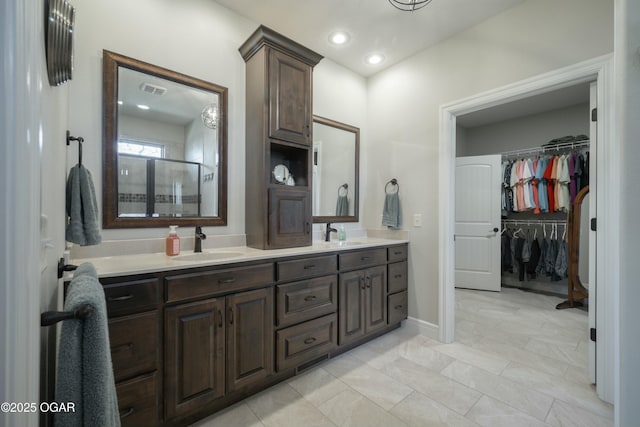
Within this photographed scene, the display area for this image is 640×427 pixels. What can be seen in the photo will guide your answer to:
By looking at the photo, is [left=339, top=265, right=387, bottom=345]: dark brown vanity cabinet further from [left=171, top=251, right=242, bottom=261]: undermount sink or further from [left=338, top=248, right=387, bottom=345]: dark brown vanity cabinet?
[left=171, top=251, right=242, bottom=261]: undermount sink

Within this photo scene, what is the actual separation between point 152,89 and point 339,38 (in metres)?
1.70

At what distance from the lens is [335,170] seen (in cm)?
301

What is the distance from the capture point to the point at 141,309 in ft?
4.42

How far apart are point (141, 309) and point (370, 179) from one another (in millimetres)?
2572

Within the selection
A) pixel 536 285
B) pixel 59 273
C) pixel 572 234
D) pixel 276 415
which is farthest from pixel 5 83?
pixel 536 285

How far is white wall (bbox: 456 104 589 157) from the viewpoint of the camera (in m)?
3.99

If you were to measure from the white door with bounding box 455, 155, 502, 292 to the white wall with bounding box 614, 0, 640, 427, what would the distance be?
11.6ft

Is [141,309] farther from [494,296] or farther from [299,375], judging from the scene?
[494,296]

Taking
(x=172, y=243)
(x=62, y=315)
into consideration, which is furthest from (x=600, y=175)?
(x=172, y=243)

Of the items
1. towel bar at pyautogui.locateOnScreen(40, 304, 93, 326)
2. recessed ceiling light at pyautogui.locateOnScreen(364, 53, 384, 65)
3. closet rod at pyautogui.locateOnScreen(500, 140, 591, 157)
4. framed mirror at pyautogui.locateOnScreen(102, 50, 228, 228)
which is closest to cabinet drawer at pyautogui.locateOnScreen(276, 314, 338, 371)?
framed mirror at pyautogui.locateOnScreen(102, 50, 228, 228)

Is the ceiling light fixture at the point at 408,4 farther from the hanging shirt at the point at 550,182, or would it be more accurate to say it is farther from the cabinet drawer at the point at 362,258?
the hanging shirt at the point at 550,182

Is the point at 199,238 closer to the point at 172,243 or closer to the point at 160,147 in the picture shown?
the point at 172,243

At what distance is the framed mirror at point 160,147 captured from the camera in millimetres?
1723

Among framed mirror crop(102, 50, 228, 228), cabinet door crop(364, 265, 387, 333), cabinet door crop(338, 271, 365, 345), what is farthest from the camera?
cabinet door crop(364, 265, 387, 333)
